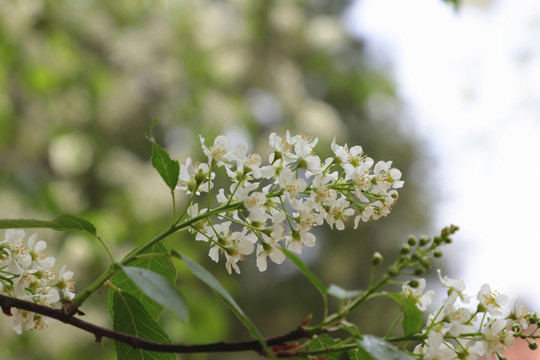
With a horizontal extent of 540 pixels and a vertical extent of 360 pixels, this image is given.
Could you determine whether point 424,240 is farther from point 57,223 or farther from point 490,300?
point 57,223

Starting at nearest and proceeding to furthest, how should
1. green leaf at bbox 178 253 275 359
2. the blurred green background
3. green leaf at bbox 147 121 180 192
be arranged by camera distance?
green leaf at bbox 178 253 275 359
green leaf at bbox 147 121 180 192
the blurred green background

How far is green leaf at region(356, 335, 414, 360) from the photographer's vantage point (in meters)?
0.38

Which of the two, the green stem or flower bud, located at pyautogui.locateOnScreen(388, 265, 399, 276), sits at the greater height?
flower bud, located at pyautogui.locateOnScreen(388, 265, 399, 276)

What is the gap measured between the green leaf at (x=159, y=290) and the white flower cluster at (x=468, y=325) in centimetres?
18

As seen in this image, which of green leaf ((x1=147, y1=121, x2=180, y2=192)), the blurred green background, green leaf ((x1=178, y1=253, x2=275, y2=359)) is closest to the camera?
green leaf ((x1=178, y1=253, x2=275, y2=359))

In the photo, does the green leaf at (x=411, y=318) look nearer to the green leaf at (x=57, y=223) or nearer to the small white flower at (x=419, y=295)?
the small white flower at (x=419, y=295)

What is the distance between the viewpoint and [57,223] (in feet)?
1.55

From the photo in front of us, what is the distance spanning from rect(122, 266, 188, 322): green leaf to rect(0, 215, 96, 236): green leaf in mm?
88

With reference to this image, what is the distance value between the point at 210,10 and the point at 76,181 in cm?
135

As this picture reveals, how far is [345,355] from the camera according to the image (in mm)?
470

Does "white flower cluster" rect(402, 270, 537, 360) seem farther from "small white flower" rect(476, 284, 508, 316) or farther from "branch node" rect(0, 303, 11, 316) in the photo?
"branch node" rect(0, 303, 11, 316)

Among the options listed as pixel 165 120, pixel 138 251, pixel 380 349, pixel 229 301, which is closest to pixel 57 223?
pixel 138 251

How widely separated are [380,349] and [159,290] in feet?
0.51

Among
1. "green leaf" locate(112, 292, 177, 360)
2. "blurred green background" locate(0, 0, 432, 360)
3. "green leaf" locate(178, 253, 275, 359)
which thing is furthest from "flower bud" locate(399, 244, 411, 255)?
"blurred green background" locate(0, 0, 432, 360)
